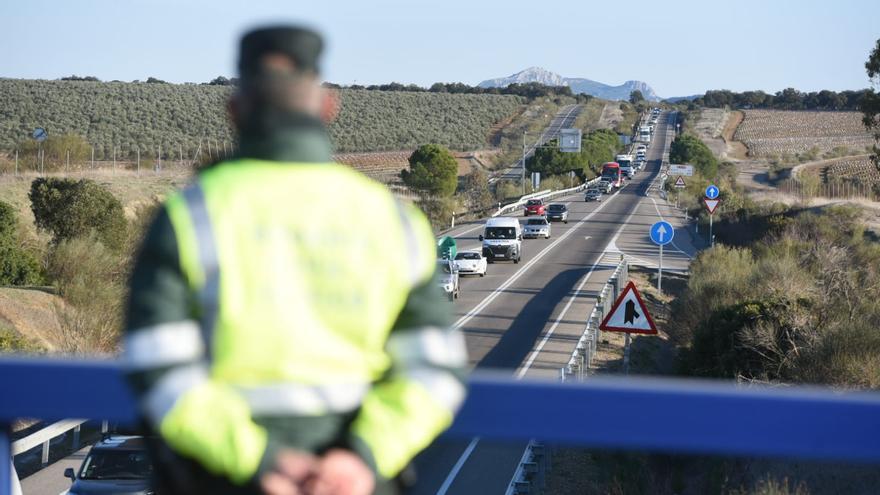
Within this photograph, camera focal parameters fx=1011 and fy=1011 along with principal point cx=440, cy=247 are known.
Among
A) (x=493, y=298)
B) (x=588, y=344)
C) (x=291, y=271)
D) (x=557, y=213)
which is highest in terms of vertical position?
(x=291, y=271)

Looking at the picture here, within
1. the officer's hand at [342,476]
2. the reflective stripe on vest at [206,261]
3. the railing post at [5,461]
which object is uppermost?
the reflective stripe on vest at [206,261]

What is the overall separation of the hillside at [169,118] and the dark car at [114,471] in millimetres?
35486

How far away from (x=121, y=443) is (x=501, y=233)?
32.9 meters

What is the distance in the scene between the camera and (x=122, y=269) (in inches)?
975

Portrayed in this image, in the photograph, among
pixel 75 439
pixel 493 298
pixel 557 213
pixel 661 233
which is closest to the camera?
pixel 75 439

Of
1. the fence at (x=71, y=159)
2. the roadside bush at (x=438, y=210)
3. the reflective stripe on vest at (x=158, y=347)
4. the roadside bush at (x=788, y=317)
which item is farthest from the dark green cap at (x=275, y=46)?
the roadside bush at (x=438, y=210)

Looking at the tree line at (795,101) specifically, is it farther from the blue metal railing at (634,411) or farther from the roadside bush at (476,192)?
the blue metal railing at (634,411)

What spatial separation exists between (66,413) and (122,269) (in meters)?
23.1

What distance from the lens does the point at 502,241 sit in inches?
1688

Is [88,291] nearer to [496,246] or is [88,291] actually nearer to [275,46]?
[275,46]

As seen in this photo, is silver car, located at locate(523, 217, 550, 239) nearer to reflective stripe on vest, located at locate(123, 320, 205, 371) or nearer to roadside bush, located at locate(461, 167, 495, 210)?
roadside bush, located at locate(461, 167, 495, 210)

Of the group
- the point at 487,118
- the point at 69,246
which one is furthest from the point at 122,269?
the point at 487,118

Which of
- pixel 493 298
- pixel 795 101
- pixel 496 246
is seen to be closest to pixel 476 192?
pixel 496 246

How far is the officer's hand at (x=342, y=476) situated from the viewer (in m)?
1.81
